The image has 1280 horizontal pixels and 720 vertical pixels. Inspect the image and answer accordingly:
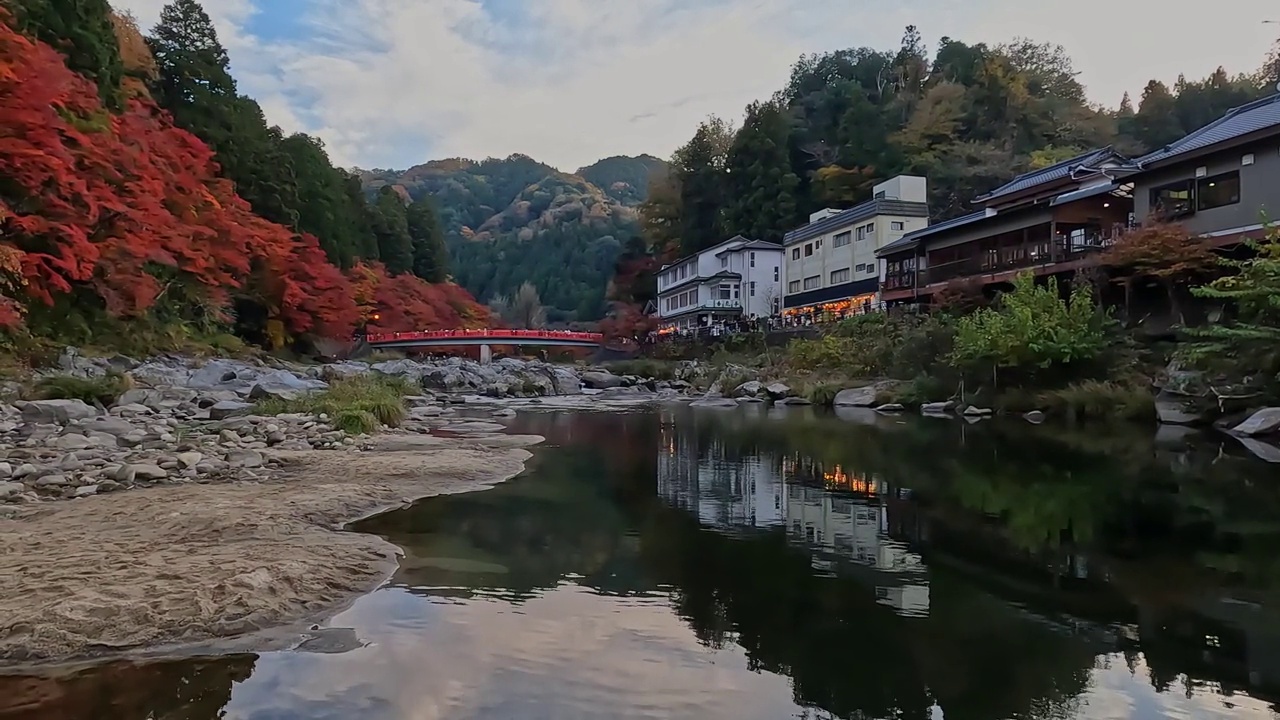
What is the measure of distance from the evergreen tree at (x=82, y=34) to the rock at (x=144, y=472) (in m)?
16.5

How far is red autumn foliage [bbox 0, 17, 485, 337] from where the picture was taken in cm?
1598

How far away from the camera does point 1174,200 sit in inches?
802

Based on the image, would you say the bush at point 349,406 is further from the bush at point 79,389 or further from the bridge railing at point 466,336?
the bridge railing at point 466,336

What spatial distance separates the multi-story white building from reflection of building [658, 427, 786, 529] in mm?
24836

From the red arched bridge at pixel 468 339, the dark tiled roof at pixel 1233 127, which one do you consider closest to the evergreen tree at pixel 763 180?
the red arched bridge at pixel 468 339

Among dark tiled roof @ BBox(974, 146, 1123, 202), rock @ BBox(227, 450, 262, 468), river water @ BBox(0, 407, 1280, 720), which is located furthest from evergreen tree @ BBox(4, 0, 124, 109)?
dark tiled roof @ BBox(974, 146, 1123, 202)

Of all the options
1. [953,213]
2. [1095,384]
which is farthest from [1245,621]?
[953,213]

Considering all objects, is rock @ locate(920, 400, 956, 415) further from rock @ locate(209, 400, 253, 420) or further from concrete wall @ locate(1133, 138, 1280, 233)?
rock @ locate(209, 400, 253, 420)

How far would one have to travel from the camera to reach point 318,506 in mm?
7656

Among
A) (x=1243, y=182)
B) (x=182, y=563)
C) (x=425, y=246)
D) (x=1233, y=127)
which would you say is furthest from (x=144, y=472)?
(x=425, y=246)

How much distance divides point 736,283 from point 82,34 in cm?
3314

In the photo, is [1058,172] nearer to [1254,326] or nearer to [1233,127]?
[1233,127]

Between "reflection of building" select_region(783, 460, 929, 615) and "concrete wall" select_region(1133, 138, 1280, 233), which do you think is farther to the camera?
"concrete wall" select_region(1133, 138, 1280, 233)

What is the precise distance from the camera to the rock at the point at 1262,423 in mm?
13728
